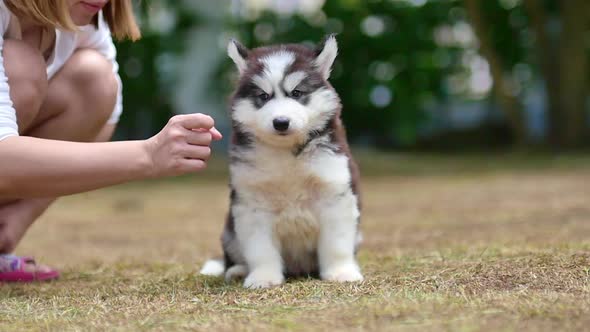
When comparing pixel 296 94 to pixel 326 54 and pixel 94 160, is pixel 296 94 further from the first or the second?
pixel 94 160

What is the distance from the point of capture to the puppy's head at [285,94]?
283cm

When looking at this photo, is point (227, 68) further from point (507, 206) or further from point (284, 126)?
point (284, 126)

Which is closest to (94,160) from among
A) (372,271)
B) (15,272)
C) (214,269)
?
(214,269)

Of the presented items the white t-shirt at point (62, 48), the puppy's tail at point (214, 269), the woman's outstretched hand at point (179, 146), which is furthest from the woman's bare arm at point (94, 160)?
the puppy's tail at point (214, 269)

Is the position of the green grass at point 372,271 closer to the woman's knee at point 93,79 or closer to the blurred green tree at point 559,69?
the woman's knee at point 93,79

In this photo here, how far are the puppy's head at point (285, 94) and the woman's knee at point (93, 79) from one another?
2.56 feet

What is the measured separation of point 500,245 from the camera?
3.72m

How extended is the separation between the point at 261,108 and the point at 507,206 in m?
3.36

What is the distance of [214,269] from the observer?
3.33m

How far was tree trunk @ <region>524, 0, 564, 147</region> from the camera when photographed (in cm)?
1177

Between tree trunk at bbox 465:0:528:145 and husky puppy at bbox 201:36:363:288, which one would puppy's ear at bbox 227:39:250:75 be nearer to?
husky puppy at bbox 201:36:363:288

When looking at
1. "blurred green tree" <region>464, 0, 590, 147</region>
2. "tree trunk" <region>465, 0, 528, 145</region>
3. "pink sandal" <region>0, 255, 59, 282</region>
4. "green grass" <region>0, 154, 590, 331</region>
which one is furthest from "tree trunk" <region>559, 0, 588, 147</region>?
"pink sandal" <region>0, 255, 59, 282</region>

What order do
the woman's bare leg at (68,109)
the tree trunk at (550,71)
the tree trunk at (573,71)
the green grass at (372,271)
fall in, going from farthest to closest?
the tree trunk at (550,71) < the tree trunk at (573,71) < the woman's bare leg at (68,109) < the green grass at (372,271)

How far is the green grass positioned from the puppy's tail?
67mm
